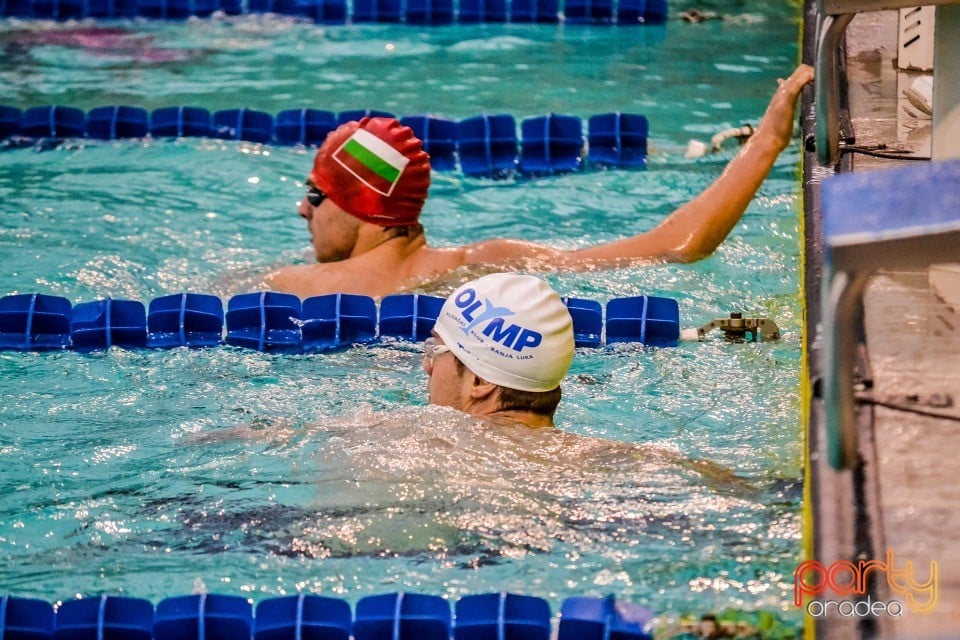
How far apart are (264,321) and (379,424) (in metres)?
1.31

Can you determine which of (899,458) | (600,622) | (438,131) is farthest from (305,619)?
(438,131)

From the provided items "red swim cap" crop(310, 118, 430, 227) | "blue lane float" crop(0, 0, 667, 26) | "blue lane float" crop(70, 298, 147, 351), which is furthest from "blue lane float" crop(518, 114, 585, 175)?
"blue lane float" crop(0, 0, 667, 26)

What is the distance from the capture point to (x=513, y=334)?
3.30m

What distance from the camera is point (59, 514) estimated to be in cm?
339

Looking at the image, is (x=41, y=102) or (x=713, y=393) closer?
(x=713, y=393)

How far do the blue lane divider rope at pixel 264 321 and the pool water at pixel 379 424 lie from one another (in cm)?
9

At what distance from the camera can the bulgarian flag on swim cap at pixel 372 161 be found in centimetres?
465

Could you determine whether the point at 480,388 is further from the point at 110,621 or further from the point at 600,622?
the point at 110,621

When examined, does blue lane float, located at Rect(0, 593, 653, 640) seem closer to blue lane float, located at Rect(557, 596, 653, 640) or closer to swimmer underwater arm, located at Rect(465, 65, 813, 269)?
blue lane float, located at Rect(557, 596, 653, 640)

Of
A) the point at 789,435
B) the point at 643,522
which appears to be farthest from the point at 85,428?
the point at 789,435

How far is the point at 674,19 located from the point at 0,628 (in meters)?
7.78

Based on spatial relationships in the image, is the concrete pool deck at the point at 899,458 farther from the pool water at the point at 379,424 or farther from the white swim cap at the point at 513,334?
the white swim cap at the point at 513,334

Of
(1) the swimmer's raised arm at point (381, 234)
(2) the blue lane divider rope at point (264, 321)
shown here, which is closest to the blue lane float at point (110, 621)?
(2) the blue lane divider rope at point (264, 321)

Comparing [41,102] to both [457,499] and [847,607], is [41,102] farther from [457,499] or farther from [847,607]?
[847,607]
